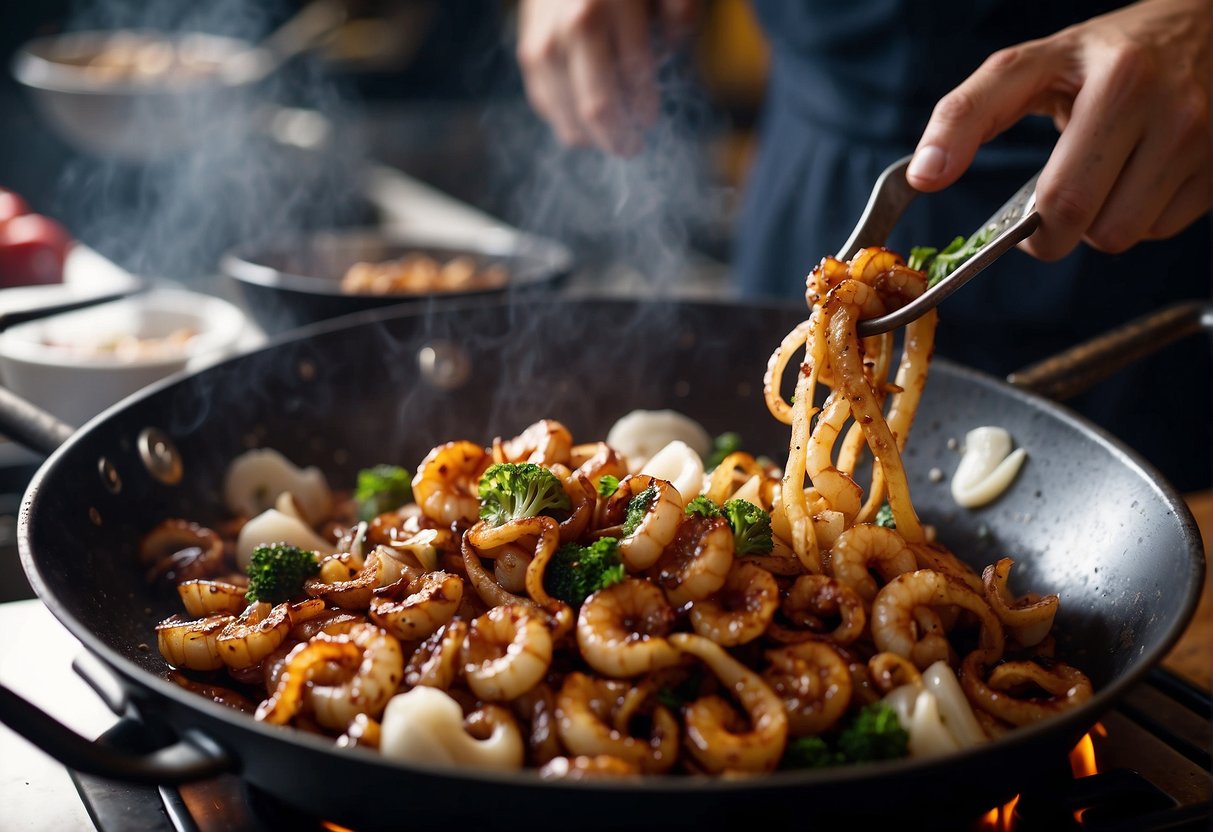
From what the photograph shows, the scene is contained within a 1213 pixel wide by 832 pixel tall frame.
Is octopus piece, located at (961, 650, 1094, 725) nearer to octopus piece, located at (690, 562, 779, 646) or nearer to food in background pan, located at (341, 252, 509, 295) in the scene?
octopus piece, located at (690, 562, 779, 646)

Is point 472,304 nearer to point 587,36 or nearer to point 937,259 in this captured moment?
point 587,36

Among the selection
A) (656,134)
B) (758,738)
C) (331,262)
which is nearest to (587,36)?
(331,262)

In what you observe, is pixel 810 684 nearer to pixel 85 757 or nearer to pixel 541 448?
pixel 541 448

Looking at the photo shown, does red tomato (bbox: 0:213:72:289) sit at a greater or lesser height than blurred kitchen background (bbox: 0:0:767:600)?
lesser

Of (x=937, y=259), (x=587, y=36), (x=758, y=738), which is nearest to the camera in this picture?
(x=758, y=738)

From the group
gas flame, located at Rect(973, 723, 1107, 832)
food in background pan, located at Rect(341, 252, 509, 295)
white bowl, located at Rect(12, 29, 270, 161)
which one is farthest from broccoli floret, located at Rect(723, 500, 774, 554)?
white bowl, located at Rect(12, 29, 270, 161)
